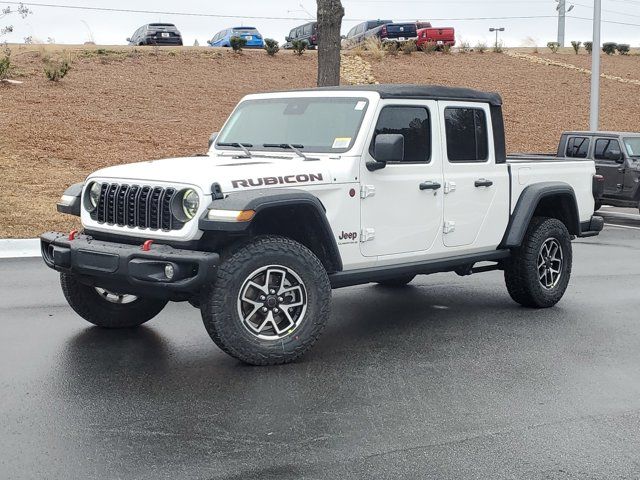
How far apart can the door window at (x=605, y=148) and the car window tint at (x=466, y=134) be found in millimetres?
10046

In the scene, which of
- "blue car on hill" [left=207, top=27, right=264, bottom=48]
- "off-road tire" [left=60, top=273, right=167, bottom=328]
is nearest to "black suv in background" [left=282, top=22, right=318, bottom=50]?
"blue car on hill" [left=207, top=27, right=264, bottom=48]

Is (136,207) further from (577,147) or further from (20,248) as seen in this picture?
(577,147)

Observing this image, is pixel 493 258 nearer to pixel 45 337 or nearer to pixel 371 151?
pixel 371 151

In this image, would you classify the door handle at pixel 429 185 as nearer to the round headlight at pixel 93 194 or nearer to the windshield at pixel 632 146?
the round headlight at pixel 93 194

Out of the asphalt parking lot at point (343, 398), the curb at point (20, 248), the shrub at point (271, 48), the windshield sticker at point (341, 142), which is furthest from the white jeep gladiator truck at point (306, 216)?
the shrub at point (271, 48)

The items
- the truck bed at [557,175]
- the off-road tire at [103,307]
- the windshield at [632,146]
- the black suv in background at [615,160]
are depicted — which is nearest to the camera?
the off-road tire at [103,307]

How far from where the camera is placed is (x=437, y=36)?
42406 millimetres

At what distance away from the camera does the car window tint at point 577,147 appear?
18.1 meters

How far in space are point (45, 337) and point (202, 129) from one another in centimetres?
1557

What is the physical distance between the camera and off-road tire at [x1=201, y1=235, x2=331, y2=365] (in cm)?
625

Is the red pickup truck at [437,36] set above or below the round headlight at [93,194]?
above

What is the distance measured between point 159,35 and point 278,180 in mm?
37677

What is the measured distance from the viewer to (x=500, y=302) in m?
9.27

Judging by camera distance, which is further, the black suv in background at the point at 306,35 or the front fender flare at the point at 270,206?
the black suv in background at the point at 306,35
